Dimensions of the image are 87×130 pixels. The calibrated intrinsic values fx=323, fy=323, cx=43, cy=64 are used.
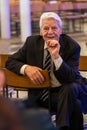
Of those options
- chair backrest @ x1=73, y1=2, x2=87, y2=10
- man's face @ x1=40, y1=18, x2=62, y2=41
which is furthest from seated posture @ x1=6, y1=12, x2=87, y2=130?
chair backrest @ x1=73, y1=2, x2=87, y2=10

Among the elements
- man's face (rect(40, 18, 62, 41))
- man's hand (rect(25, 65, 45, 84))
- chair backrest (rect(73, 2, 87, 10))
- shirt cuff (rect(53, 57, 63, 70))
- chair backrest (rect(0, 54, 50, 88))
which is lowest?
chair backrest (rect(0, 54, 50, 88))

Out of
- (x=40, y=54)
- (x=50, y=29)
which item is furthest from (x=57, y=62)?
(x=50, y=29)

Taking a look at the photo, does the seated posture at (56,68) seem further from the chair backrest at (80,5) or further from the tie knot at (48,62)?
the chair backrest at (80,5)

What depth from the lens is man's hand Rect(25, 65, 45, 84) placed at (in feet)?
7.28

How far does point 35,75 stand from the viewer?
224 cm

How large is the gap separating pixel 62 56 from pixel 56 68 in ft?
0.67

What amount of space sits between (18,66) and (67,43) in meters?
0.44

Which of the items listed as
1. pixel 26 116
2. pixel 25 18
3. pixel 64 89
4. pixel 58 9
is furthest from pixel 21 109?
pixel 58 9

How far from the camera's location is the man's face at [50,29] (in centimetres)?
258

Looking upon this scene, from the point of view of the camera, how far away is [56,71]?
234 cm

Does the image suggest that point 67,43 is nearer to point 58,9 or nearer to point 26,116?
point 26,116

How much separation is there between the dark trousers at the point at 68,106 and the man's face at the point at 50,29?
1.41 feet

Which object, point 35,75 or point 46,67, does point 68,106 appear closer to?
point 35,75

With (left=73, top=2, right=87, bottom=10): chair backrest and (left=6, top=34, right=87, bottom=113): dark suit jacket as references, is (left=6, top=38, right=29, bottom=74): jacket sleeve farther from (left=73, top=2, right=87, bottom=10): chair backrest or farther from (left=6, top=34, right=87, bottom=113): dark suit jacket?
(left=73, top=2, right=87, bottom=10): chair backrest
